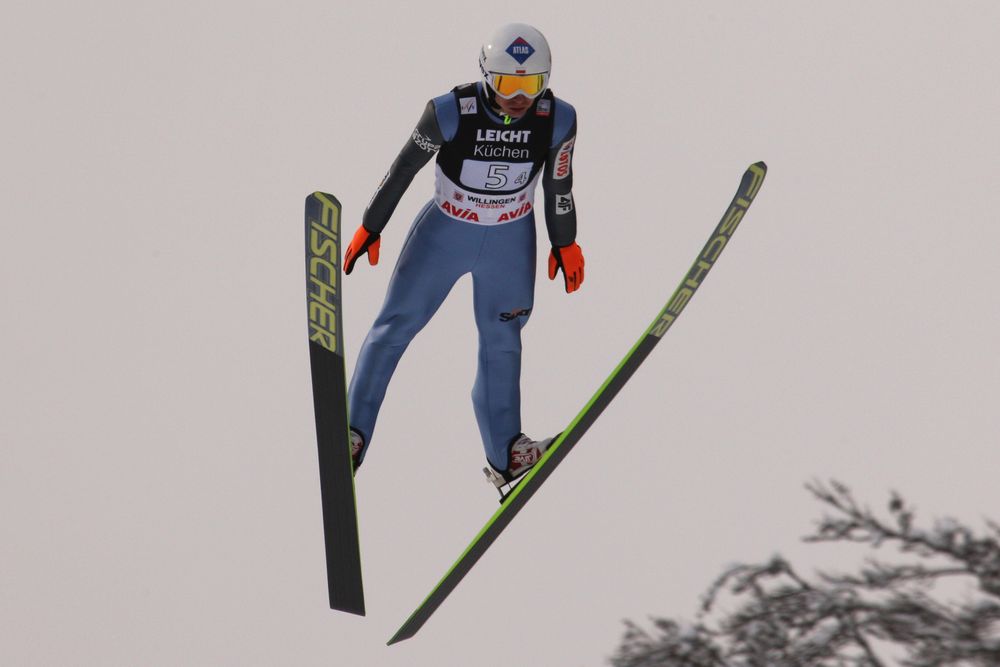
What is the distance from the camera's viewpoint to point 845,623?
3385 millimetres

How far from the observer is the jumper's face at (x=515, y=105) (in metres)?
5.04

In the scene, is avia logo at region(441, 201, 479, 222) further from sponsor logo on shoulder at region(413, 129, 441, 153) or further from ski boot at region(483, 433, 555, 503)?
ski boot at region(483, 433, 555, 503)

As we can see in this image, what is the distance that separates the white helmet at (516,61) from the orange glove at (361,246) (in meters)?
0.82

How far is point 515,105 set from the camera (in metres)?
5.05

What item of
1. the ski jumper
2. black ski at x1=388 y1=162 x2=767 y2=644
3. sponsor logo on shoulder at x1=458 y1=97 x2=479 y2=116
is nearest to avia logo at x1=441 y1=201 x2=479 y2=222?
the ski jumper

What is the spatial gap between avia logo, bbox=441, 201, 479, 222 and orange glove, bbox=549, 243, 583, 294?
1.37 feet

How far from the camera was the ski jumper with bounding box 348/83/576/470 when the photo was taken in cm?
513

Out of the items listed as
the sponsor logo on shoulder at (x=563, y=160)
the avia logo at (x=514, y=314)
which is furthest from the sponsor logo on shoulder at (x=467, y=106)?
the avia logo at (x=514, y=314)

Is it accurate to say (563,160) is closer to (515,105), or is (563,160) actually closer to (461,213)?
(515,105)

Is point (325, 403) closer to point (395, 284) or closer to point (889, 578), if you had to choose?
point (395, 284)

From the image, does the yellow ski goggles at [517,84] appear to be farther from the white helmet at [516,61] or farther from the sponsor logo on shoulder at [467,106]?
the sponsor logo on shoulder at [467,106]

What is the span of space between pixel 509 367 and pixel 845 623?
2573mm

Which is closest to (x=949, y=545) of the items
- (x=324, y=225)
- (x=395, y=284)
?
(x=324, y=225)

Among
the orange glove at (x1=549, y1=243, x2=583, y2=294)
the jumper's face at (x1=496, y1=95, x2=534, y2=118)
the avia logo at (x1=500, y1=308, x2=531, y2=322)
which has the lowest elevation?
the avia logo at (x1=500, y1=308, x2=531, y2=322)
